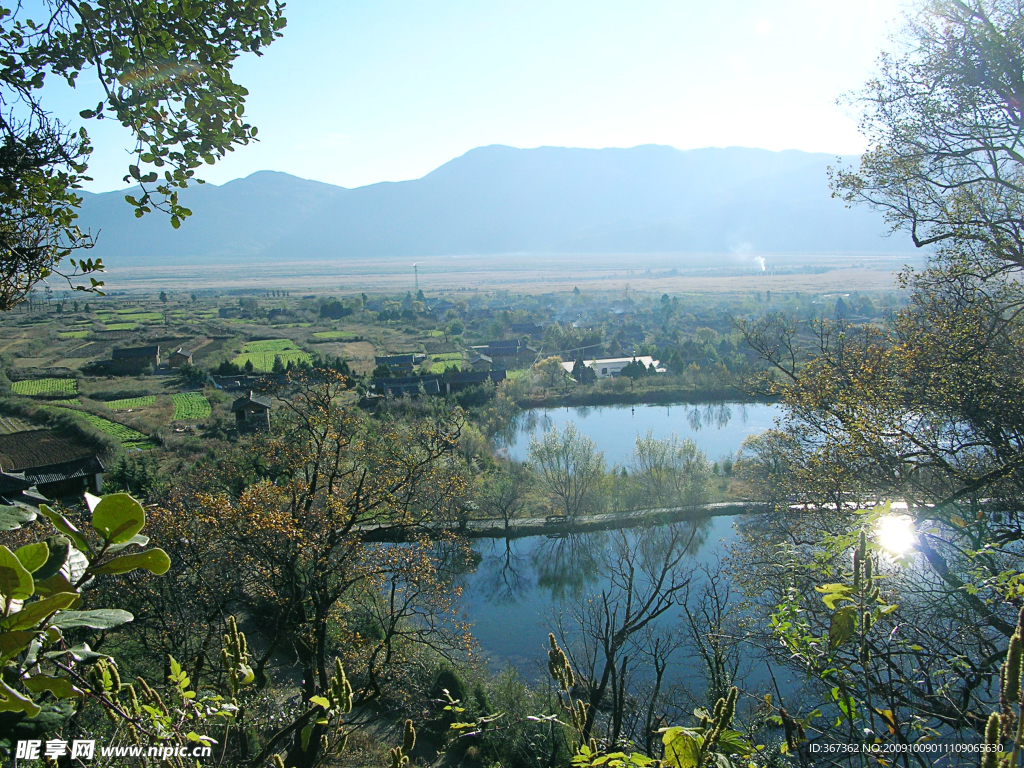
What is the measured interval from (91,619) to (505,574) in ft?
45.8

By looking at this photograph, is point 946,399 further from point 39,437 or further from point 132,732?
point 39,437

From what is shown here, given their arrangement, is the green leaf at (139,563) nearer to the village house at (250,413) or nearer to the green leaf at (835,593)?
the green leaf at (835,593)

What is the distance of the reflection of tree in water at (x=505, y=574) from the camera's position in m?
13.2

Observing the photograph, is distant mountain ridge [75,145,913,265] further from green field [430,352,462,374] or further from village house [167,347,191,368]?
village house [167,347,191,368]

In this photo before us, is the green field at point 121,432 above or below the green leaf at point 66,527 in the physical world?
below

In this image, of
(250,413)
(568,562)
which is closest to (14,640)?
(568,562)

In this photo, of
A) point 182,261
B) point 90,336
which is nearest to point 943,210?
point 90,336

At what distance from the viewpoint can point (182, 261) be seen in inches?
5925

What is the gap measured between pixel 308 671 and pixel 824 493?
4.46 metres

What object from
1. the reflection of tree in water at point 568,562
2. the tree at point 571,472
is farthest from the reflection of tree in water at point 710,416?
the reflection of tree in water at point 568,562

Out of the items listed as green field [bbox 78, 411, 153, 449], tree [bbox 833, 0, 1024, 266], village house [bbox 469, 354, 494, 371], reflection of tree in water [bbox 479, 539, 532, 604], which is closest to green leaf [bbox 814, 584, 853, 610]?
tree [bbox 833, 0, 1024, 266]

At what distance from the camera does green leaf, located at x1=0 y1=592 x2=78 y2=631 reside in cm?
65

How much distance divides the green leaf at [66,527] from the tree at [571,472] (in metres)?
16.2

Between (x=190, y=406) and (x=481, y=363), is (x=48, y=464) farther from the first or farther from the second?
(x=481, y=363)
